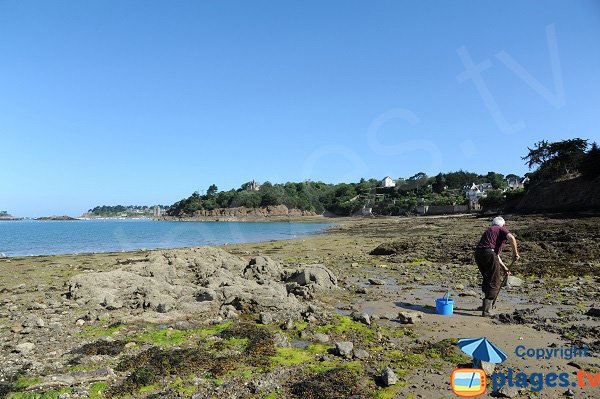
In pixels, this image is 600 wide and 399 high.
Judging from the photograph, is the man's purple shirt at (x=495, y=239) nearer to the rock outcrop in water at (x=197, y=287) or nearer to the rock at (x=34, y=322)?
the rock outcrop in water at (x=197, y=287)

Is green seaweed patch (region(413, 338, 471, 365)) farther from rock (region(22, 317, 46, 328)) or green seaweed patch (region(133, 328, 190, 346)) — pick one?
rock (region(22, 317, 46, 328))

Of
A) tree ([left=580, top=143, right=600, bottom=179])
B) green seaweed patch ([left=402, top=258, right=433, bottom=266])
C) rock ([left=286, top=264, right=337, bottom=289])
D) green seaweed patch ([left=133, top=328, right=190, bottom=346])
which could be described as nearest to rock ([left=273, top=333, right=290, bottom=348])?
green seaweed patch ([left=133, top=328, right=190, bottom=346])

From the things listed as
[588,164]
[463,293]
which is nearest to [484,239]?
[463,293]

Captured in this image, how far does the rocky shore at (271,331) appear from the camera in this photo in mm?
5574

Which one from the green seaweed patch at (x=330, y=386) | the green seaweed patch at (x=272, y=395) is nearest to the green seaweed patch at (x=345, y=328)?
the green seaweed patch at (x=330, y=386)

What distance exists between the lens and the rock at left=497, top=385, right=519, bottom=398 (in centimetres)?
489

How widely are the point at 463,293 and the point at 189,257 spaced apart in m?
10.7

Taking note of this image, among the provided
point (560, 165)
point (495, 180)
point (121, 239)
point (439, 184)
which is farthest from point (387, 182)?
point (121, 239)

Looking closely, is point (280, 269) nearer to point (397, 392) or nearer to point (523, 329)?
point (523, 329)

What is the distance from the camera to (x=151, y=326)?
862 centimetres

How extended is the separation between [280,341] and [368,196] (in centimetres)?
16039

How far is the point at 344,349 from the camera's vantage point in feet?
21.4

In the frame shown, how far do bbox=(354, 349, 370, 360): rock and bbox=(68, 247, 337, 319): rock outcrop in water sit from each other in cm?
275

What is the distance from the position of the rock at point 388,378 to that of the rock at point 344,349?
1.04 m
